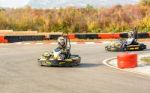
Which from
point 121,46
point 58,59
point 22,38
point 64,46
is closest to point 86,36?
point 22,38

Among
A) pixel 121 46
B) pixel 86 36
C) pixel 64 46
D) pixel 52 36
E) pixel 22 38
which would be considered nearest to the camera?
pixel 64 46

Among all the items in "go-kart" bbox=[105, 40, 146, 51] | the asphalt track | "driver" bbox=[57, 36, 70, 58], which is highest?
"driver" bbox=[57, 36, 70, 58]

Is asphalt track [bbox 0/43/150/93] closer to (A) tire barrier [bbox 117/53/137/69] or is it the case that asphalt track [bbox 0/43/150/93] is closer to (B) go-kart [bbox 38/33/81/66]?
(B) go-kart [bbox 38/33/81/66]

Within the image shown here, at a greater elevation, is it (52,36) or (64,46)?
(64,46)

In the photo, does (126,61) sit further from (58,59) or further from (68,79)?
(68,79)

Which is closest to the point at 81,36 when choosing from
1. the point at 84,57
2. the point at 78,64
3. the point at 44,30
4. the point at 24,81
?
the point at 44,30

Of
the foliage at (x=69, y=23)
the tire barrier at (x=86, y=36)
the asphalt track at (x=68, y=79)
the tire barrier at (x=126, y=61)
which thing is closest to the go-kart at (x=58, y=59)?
the asphalt track at (x=68, y=79)

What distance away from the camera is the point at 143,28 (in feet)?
147

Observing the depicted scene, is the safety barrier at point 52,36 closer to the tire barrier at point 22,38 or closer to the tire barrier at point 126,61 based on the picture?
the tire barrier at point 22,38

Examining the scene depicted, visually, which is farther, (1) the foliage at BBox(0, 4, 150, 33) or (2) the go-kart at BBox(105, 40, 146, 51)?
(1) the foliage at BBox(0, 4, 150, 33)

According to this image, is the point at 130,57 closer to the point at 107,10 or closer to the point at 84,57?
the point at 84,57

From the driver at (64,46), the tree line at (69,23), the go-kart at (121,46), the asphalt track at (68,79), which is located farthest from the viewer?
the tree line at (69,23)

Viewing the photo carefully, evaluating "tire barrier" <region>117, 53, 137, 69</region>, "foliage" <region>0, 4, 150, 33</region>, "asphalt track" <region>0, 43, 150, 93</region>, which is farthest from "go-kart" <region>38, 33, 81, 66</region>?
"foliage" <region>0, 4, 150, 33</region>

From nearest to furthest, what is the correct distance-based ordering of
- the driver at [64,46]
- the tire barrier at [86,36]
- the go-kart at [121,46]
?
the driver at [64,46], the go-kart at [121,46], the tire barrier at [86,36]
